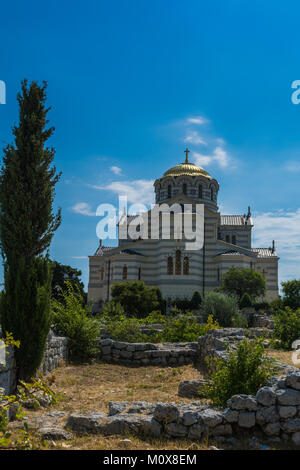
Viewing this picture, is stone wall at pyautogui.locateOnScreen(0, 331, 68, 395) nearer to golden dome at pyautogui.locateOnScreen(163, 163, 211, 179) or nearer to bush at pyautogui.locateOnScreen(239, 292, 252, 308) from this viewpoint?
bush at pyautogui.locateOnScreen(239, 292, 252, 308)

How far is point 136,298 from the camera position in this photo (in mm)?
30000

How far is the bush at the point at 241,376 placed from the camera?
20.0 feet

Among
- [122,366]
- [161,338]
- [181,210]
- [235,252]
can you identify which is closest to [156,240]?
[181,210]

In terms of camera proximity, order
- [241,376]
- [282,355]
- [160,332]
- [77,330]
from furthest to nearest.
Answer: [160,332]
[77,330]
[282,355]
[241,376]

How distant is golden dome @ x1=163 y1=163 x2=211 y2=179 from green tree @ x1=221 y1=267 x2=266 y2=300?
13.7m

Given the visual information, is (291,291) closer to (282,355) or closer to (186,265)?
(186,265)

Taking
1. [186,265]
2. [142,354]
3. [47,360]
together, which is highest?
[186,265]

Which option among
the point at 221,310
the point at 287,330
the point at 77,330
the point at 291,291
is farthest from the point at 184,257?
the point at 77,330

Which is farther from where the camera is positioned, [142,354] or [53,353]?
[142,354]

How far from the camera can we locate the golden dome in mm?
44500

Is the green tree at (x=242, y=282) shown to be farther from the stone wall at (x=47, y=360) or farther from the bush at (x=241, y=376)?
the bush at (x=241, y=376)

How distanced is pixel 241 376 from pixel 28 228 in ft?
17.2

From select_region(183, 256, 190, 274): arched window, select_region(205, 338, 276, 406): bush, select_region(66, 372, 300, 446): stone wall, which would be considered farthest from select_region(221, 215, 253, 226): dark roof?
select_region(66, 372, 300, 446): stone wall
